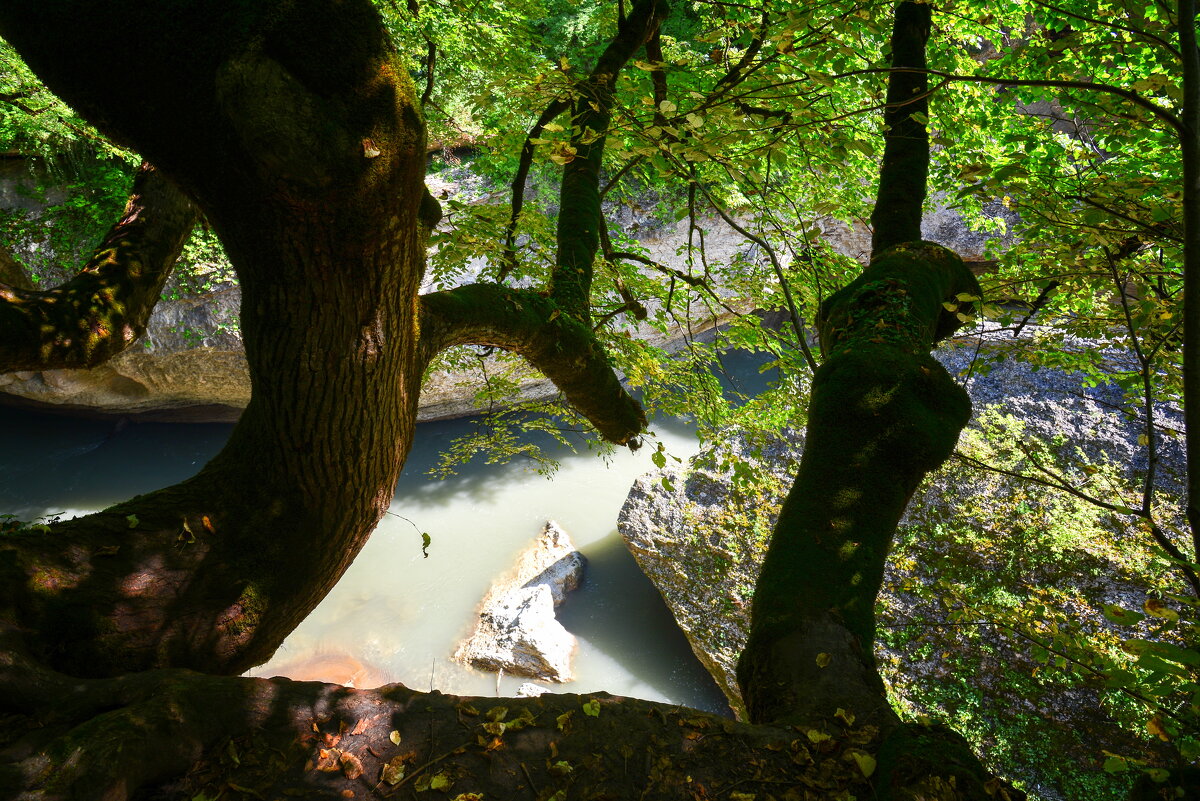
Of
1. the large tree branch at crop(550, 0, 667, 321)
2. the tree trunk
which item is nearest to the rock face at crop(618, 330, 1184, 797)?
the large tree branch at crop(550, 0, 667, 321)

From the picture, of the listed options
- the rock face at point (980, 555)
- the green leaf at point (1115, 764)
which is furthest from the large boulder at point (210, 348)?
the green leaf at point (1115, 764)

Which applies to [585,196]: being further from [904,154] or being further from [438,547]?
[438,547]

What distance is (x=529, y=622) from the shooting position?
317 inches

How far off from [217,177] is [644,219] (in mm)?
11124

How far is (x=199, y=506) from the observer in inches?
78.1

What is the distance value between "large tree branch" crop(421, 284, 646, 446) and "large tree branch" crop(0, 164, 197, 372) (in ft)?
5.20

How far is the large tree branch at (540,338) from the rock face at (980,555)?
131 cm

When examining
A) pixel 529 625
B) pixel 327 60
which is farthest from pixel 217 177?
pixel 529 625

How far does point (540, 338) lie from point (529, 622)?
5816mm

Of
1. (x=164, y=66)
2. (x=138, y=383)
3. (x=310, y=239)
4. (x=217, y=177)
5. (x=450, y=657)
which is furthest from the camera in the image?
(x=138, y=383)

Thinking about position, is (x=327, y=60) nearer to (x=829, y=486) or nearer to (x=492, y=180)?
(x=829, y=486)

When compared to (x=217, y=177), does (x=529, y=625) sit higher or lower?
lower

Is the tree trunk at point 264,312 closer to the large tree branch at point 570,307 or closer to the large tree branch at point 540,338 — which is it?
the large tree branch at point 540,338

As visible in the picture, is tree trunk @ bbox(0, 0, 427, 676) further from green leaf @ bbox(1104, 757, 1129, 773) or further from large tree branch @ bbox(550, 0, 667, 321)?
green leaf @ bbox(1104, 757, 1129, 773)
